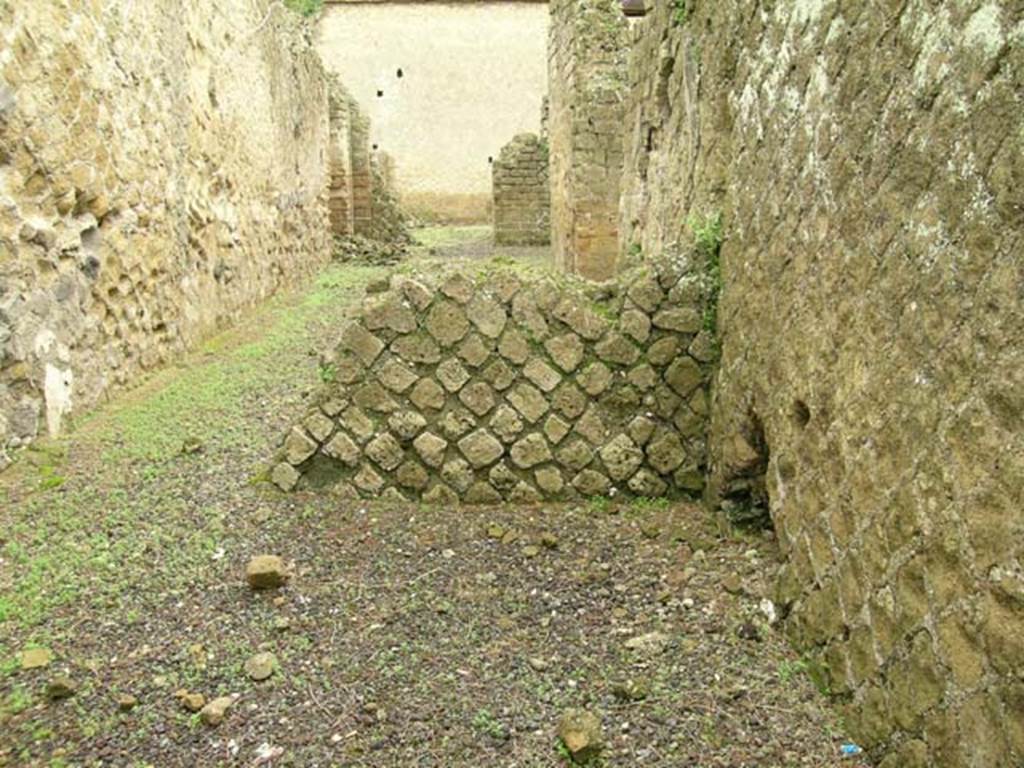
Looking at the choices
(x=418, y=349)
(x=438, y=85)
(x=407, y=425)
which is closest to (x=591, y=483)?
(x=407, y=425)

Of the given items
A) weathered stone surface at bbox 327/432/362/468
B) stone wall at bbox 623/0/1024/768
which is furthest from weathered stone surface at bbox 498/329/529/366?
stone wall at bbox 623/0/1024/768

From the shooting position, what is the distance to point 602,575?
268 cm

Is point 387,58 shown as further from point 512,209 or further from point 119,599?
point 119,599

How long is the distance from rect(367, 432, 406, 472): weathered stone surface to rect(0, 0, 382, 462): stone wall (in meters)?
1.49

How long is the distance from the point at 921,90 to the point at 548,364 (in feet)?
5.71

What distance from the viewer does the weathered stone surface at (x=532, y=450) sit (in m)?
3.21

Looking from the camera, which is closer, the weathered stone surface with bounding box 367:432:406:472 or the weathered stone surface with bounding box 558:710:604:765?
the weathered stone surface with bounding box 558:710:604:765

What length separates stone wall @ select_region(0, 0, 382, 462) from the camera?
3357mm

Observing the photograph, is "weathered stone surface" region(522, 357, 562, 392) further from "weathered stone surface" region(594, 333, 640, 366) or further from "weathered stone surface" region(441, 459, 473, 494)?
"weathered stone surface" region(441, 459, 473, 494)

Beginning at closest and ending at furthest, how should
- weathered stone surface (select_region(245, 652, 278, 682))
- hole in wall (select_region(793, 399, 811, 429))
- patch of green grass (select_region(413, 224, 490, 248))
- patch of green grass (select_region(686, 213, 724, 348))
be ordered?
weathered stone surface (select_region(245, 652, 278, 682))
hole in wall (select_region(793, 399, 811, 429))
patch of green grass (select_region(686, 213, 724, 348))
patch of green grass (select_region(413, 224, 490, 248))

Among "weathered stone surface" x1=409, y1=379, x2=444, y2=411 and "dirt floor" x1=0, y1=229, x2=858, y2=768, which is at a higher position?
"weathered stone surface" x1=409, y1=379, x2=444, y2=411

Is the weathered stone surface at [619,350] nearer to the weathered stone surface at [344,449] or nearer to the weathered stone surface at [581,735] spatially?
the weathered stone surface at [344,449]

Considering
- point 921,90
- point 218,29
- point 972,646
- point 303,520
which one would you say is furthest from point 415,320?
point 218,29

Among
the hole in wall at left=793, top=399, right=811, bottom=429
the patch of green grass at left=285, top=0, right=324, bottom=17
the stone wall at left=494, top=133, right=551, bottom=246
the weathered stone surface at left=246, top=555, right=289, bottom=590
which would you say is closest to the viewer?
the hole in wall at left=793, top=399, right=811, bottom=429
